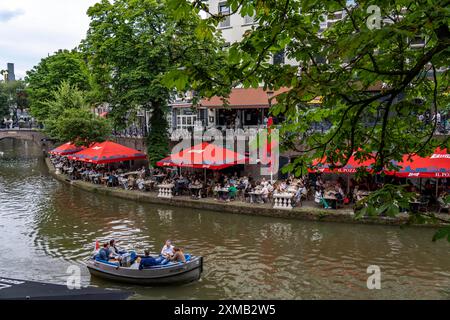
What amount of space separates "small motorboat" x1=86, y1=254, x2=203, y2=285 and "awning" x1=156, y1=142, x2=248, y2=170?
10940mm

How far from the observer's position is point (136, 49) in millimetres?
28016

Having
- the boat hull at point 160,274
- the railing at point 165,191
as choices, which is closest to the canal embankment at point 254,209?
the railing at point 165,191

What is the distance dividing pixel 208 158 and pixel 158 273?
39.5 feet

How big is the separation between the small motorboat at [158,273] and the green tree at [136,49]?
15065 millimetres

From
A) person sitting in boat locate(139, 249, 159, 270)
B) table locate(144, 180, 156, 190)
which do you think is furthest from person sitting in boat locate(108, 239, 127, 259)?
table locate(144, 180, 156, 190)

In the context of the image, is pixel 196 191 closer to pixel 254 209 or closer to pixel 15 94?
pixel 254 209

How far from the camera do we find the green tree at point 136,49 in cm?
2723

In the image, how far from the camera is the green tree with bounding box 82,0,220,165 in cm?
2723

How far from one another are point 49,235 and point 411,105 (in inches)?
698

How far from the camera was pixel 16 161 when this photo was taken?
52.7 meters

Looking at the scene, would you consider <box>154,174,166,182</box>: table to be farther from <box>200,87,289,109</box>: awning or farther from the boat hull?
the boat hull
